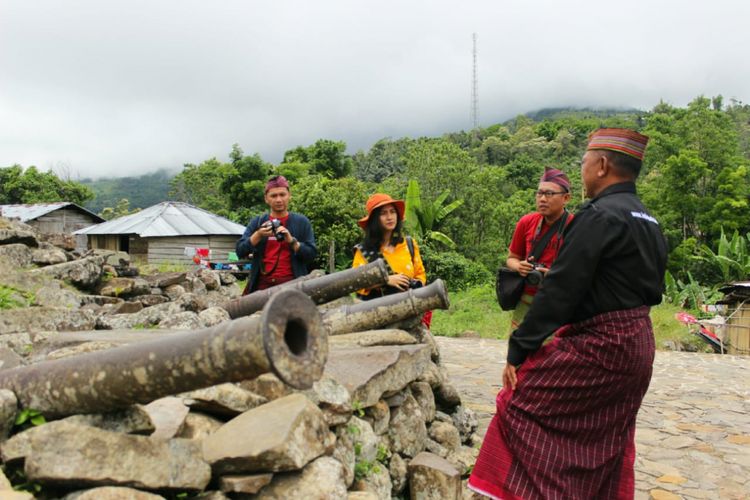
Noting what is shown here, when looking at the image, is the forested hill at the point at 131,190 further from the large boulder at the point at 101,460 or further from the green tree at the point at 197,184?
the large boulder at the point at 101,460

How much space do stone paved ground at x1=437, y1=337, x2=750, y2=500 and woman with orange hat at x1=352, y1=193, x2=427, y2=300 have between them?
153cm

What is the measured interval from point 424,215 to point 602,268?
24.3 metres

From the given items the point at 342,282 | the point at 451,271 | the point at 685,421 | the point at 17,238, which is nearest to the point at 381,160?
the point at 451,271

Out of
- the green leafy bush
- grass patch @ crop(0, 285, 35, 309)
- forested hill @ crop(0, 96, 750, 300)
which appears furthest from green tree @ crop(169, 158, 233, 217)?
grass patch @ crop(0, 285, 35, 309)

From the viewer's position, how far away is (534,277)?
3.97 m

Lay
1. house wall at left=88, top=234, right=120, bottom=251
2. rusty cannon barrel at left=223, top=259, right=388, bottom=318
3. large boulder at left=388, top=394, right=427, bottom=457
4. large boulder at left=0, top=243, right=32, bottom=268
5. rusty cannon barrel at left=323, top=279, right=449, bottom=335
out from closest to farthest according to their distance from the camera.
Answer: large boulder at left=388, top=394, right=427, bottom=457 → rusty cannon barrel at left=223, top=259, right=388, bottom=318 → rusty cannon barrel at left=323, top=279, right=449, bottom=335 → large boulder at left=0, top=243, right=32, bottom=268 → house wall at left=88, top=234, right=120, bottom=251

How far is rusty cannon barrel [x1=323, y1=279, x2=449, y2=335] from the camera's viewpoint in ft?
15.2

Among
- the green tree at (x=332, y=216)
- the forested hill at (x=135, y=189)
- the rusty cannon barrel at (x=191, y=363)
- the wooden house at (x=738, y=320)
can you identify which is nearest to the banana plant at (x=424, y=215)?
the green tree at (x=332, y=216)

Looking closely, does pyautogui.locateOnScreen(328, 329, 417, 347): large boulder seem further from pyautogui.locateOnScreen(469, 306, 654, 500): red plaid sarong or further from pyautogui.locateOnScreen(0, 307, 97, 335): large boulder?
pyautogui.locateOnScreen(0, 307, 97, 335): large boulder

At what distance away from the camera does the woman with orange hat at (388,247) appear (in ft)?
16.7

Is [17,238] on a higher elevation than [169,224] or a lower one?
higher

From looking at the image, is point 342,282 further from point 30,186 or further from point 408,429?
point 30,186

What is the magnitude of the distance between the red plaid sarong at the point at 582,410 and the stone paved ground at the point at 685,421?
5.77 ft

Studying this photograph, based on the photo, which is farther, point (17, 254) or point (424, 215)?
point (424, 215)
